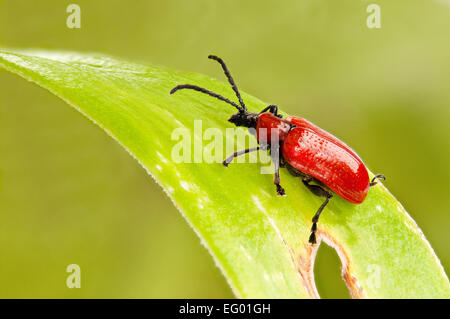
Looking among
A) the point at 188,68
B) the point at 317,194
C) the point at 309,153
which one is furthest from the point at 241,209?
the point at 188,68

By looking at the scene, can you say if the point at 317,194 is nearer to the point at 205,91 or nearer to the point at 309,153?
the point at 309,153

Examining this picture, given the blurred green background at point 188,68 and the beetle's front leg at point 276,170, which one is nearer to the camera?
the beetle's front leg at point 276,170

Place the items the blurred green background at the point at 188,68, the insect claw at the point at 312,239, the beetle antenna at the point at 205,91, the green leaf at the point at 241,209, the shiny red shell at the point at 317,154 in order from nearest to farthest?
1. the green leaf at the point at 241,209
2. the insect claw at the point at 312,239
3. the beetle antenna at the point at 205,91
4. the shiny red shell at the point at 317,154
5. the blurred green background at the point at 188,68

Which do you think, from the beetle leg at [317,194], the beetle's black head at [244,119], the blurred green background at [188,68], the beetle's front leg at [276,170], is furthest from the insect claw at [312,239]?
the blurred green background at [188,68]

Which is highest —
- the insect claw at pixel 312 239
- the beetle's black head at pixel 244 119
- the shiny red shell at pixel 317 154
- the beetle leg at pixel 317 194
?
the beetle's black head at pixel 244 119

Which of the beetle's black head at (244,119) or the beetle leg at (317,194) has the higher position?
the beetle's black head at (244,119)

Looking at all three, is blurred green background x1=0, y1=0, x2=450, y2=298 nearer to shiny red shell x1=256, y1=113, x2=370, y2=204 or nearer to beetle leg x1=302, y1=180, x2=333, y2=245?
shiny red shell x1=256, y1=113, x2=370, y2=204

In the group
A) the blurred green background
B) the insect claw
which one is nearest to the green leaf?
the insect claw

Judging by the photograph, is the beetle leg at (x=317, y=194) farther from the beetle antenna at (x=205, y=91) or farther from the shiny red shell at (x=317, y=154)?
the beetle antenna at (x=205, y=91)
